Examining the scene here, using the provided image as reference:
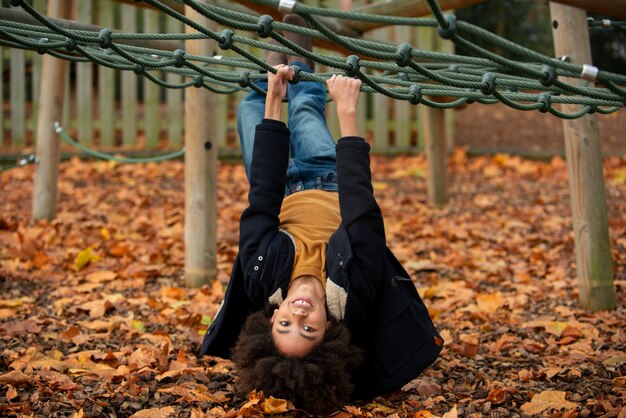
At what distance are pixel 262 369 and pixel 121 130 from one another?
6.39 m

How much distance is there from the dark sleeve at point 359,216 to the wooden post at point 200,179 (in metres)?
1.46

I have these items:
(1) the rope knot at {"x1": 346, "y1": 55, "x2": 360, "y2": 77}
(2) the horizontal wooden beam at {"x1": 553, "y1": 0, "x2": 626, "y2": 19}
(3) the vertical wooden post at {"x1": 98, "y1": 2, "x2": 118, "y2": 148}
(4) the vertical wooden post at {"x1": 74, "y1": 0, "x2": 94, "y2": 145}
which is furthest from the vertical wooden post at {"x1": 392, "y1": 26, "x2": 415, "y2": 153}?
(1) the rope knot at {"x1": 346, "y1": 55, "x2": 360, "y2": 77}

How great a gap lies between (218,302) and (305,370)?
142 cm

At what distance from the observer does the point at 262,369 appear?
7.82 ft

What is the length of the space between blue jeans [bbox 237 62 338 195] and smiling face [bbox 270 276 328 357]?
581 mm

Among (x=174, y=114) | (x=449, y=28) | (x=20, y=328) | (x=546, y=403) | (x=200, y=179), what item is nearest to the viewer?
(x=449, y=28)

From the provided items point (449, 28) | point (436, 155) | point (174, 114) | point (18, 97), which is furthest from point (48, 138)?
point (449, 28)

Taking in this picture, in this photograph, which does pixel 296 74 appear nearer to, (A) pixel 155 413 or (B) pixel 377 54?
(B) pixel 377 54

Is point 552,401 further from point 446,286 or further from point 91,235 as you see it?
point 91,235

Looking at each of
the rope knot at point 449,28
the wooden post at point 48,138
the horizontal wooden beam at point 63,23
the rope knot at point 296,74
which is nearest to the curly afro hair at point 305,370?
the rope knot at point 296,74

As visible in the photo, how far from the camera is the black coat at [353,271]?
2.49 metres

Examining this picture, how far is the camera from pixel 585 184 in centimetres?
346

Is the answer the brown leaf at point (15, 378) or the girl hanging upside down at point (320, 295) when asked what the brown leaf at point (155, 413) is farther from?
the brown leaf at point (15, 378)

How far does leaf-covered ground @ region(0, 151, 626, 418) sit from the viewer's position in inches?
102
